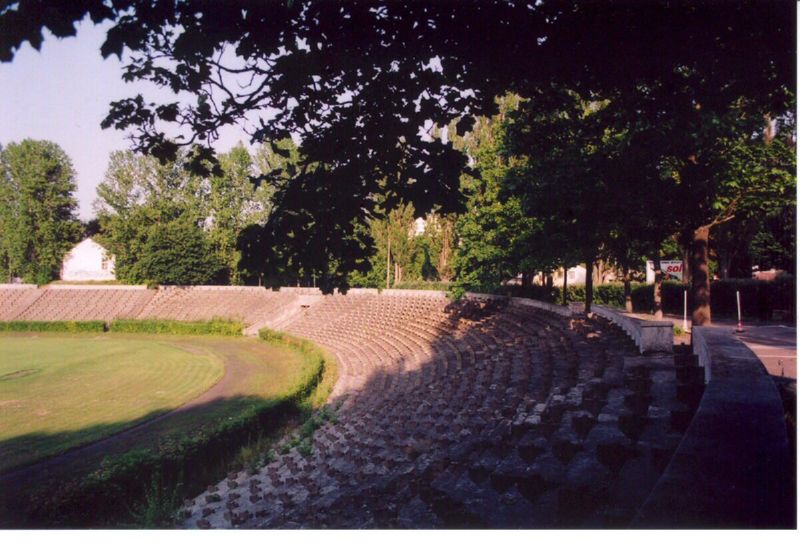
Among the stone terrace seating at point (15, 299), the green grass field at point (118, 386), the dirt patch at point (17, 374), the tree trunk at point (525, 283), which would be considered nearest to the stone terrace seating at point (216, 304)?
the green grass field at point (118, 386)

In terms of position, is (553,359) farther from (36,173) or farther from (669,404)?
(36,173)

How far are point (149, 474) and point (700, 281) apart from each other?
71.9 feet

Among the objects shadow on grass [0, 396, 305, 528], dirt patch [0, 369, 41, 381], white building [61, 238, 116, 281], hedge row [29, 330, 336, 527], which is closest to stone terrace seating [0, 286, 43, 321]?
white building [61, 238, 116, 281]

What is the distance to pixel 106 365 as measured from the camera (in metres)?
32.4

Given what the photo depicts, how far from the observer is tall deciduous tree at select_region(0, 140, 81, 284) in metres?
58.5

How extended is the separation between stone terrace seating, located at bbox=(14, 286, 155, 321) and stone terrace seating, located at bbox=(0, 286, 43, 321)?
1.56ft

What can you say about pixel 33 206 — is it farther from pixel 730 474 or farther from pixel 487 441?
pixel 730 474

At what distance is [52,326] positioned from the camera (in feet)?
167

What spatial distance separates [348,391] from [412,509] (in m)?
17.2

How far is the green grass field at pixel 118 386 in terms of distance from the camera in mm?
18797

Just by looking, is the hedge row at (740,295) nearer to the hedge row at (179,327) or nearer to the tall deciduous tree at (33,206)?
the hedge row at (179,327)

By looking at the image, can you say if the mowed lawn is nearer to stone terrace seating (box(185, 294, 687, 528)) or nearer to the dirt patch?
the dirt patch

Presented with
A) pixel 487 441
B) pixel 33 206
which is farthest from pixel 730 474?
pixel 33 206

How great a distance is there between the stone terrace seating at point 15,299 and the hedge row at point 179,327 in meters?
12.5
